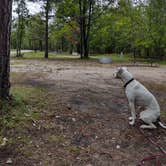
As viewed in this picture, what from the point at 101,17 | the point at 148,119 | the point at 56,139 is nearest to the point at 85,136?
the point at 56,139

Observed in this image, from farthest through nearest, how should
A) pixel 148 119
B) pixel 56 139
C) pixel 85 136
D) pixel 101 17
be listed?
pixel 101 17 → pixel 148 119 → pixel 85 136 → pixel 56 139

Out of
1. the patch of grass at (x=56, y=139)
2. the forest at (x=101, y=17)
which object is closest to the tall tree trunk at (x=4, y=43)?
the patch of grass at (x=56, y=139)

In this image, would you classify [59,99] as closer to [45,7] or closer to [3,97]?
[3,97]

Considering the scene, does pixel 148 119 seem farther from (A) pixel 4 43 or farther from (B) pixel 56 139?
(A) pixel 4 43

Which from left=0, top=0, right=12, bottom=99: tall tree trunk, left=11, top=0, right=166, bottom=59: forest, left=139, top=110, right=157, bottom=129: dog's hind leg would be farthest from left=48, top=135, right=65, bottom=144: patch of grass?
left=11, top=0, right=166, bottom=59: forest

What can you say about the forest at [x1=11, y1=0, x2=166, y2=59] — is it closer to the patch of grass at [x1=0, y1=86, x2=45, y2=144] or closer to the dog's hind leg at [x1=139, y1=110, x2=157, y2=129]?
the patch of grass at [x1=0, y1=86, x2=45, y2=144]

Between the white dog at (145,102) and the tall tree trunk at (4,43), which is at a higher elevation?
the tall tree trunk at (4,43)

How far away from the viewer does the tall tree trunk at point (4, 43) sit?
12.5ft

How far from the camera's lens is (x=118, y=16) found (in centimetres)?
2277

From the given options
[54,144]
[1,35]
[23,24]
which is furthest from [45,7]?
[54,144]

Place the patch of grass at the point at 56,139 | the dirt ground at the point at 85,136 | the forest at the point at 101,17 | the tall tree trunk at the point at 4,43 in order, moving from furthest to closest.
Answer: the forest at the point at 101,17 < the tall tree trunk at the point at 4,43 < the patch of grass at the point at 56,139 < the dirt ground at the point at 85,136

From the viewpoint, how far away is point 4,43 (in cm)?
388

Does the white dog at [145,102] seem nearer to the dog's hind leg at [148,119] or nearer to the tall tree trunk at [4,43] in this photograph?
the dog's hind leg at [148,119]

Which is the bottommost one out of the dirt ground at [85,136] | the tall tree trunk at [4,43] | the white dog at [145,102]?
the dirt ground at [85,136]
